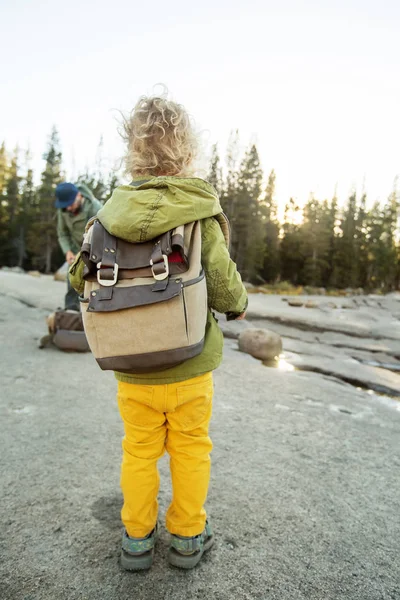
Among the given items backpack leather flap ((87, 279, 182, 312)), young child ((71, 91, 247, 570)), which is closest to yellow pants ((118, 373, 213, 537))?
young child ((71, 91, 247, 570))

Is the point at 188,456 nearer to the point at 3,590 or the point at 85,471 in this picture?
the point at 3,590

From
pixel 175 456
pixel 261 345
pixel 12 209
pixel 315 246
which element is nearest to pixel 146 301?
pixel 175 456

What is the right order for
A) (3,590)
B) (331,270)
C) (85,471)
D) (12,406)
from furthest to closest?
(331,270), (12,406), (85,471), (3,590)

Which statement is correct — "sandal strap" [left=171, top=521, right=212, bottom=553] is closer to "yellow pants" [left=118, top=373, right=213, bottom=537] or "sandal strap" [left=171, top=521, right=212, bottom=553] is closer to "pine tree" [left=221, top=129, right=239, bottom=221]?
"yellow pants" [left=118, top=373, right=213, bottom=537]

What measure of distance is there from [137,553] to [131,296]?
3.49ft

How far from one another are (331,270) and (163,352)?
1679 inches

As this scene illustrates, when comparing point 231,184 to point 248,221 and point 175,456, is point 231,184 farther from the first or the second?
point 175,456

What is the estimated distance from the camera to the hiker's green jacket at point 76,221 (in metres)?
5.72

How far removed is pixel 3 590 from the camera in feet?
5.06

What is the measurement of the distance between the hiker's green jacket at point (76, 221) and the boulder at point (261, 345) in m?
2.85

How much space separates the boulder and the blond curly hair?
448 centimetres

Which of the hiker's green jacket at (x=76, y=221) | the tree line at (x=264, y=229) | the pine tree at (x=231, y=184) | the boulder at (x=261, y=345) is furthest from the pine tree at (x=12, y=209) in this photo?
the boulder at (x=261, y=345)

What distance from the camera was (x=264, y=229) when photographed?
130 feet

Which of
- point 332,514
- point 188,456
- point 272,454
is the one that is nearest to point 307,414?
point 272,454
